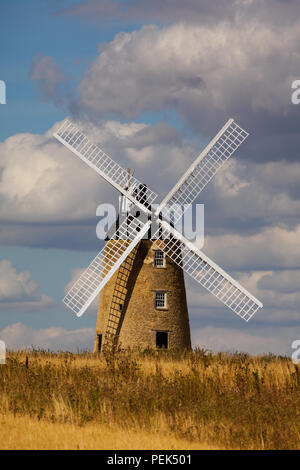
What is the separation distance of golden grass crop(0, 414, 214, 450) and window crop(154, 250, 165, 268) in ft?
49.5

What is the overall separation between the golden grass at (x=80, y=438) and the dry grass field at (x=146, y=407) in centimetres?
2

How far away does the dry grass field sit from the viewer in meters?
13.4

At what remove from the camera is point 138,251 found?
29672 mm

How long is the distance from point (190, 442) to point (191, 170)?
17.3 metres

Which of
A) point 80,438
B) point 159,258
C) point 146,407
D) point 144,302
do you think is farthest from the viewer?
point 159,258

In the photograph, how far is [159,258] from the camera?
29641 mm

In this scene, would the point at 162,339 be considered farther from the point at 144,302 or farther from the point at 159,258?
the point at 159,258

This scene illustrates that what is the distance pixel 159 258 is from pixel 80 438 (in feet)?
55.0

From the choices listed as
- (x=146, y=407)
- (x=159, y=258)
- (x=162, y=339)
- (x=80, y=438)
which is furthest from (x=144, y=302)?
(x=80, y=438)

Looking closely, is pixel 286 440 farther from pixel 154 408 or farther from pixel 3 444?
pixel 3 444

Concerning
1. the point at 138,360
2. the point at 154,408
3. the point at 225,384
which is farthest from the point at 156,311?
the point at 154,408

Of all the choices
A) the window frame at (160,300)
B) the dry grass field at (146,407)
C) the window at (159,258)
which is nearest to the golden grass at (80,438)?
the dry grass field at (146,407)

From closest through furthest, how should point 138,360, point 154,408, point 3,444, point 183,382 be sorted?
point 3,444
point 154,408
point 183,382
point 138,360

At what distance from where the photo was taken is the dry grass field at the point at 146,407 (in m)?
13.4
